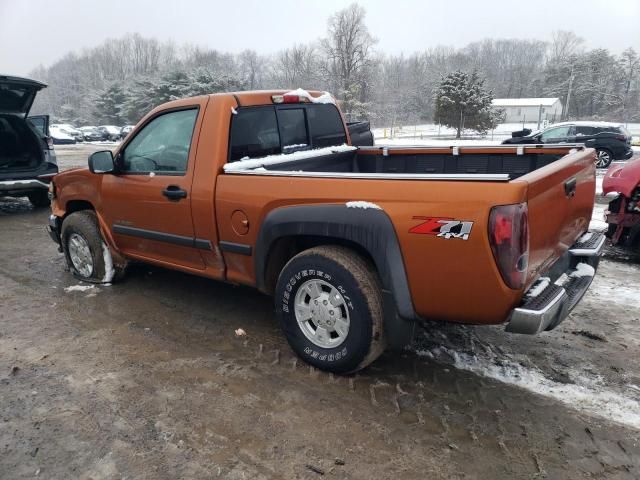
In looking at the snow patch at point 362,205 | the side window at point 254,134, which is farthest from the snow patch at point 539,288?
the side window at point 254,134

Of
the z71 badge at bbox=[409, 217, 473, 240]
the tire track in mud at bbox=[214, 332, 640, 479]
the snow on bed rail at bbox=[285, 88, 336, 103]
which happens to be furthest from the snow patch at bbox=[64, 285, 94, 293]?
the z71 badge at bbox=[409, 217, 473, 240]

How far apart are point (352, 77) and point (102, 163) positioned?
46290 millimetres

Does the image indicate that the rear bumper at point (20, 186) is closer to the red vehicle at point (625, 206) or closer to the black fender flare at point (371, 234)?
the black fender flare at point (371, 234)

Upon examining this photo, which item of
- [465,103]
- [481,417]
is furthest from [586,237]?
[465,103]

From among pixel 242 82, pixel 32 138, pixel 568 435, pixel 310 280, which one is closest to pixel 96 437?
pixel 310 280

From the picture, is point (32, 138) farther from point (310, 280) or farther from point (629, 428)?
point (629, 428)

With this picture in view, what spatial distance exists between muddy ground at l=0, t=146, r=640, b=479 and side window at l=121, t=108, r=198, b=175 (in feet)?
4.18

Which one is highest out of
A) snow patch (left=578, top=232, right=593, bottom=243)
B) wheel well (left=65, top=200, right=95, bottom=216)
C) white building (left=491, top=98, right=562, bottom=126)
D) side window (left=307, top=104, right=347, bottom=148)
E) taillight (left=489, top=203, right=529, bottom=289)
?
side window (left=307, top=104, right=347, bottom=148)

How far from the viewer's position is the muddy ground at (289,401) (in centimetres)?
249

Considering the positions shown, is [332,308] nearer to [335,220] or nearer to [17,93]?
[335,220]

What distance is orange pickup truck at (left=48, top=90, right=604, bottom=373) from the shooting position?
2.58 m

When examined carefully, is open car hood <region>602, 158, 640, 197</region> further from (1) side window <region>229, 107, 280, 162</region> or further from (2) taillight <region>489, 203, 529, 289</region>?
(1) side window <region>229, 107, 280, 162</region>

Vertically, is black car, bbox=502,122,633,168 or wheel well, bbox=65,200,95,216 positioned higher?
wheel well, bbox=65,200,95,216

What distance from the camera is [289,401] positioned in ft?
9.87
